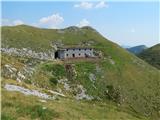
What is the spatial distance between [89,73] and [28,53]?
22861 millimetres

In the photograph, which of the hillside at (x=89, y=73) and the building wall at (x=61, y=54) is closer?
the hillside at (x=89, y=73)

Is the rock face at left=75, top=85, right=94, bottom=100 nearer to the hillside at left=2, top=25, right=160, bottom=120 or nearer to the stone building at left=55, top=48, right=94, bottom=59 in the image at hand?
the hillside at left=2, top=25, right=160, bottom=120

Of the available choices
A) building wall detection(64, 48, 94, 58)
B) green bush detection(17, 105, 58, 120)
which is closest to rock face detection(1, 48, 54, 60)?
building wall detection(64, 48, 94, 58)

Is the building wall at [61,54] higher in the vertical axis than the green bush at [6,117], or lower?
higher

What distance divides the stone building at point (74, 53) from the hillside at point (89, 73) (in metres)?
3.34

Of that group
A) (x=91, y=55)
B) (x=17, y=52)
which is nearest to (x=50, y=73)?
(x=17, y=52)

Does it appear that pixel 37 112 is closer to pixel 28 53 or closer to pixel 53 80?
pixel 53 80

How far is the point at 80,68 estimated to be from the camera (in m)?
94.2

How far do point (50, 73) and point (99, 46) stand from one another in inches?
1852

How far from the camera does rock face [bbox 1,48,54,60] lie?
94062 mm

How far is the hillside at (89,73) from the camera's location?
79562 millimetres

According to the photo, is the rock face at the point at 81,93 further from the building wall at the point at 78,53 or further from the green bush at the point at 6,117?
the green bush at the point at 6,117

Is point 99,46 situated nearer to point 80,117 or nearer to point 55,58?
point 55,58

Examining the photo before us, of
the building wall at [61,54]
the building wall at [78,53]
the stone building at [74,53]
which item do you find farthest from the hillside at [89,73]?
the building wall at [78,53]
